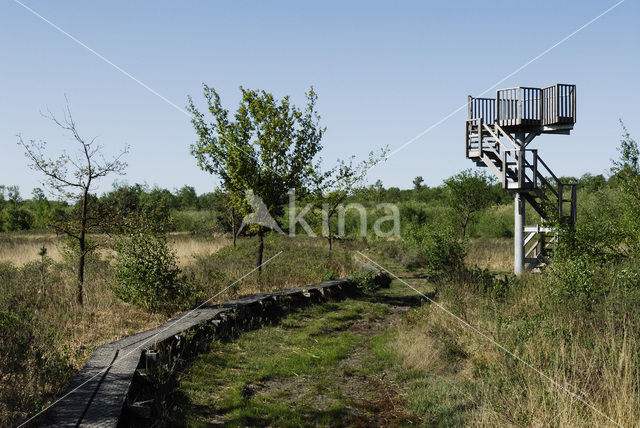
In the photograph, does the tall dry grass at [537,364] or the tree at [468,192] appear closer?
the tall dry grass at [537,364]

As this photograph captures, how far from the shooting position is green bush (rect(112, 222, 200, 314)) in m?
10.4

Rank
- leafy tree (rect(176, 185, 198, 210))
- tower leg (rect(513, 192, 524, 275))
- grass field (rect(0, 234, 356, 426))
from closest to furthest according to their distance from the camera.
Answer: grass field (rect(0, 234, 356, 426)), tower leg (rect(513, 192, 524, 275)), leafy tree (rect(176, 185, 198, 210))

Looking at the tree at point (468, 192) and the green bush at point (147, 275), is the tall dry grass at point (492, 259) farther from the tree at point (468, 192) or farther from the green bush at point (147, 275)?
the green bush at point (147, 275)

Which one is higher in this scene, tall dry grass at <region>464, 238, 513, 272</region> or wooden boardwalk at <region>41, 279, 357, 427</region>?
tall dry grass at <region>464, 238, 513, 272</region>

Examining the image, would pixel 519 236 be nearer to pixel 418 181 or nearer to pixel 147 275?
pixel 147 275

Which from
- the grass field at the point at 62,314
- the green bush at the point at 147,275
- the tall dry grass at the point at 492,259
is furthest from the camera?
the tall dry grass at the point at 492,259

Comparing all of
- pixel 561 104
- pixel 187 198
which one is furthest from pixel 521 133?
pixel 187 198

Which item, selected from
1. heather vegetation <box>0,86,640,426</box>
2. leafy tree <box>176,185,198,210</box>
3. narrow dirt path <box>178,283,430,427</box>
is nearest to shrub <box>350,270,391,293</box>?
heather vegetation <box>0,86,640,426</box>

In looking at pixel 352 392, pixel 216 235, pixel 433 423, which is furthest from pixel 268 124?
pixel 216 235

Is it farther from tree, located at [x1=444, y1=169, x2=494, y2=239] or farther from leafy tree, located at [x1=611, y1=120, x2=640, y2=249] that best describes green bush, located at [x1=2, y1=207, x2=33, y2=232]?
leafy tree, located at [x1=611, y1=120, x2=640, y2=249]

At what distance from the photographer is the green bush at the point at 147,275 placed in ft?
34.2

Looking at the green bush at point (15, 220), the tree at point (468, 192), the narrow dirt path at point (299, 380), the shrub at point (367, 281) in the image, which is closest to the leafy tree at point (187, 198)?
the green bush at point (15, 220)

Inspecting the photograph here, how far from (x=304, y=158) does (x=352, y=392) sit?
29.9ft

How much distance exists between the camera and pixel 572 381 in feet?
19.6
